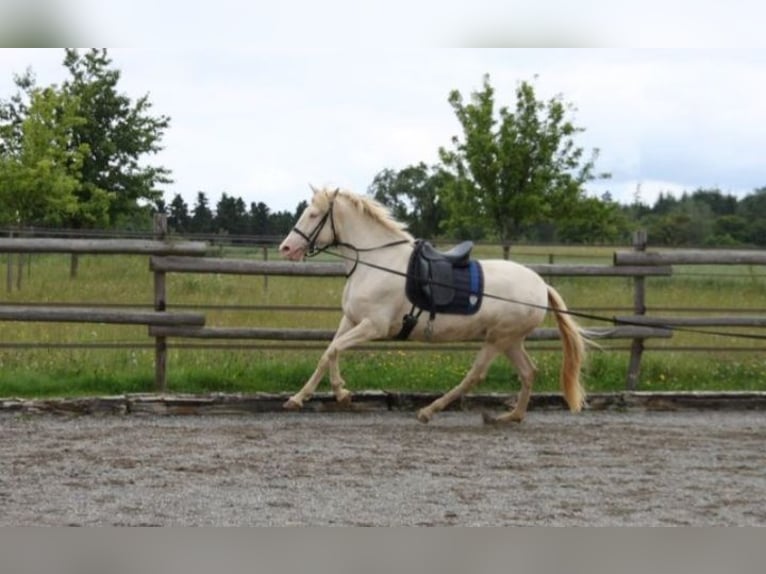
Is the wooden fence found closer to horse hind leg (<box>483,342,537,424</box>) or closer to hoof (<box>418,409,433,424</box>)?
horse hind leg (<box>483,342,537,424</box>)

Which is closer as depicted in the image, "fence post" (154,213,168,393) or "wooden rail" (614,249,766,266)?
"fence post" (154,213,168,393)

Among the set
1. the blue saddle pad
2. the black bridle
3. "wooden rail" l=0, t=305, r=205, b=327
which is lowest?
"wooden rail" l=0, t=305, r=205, b=327

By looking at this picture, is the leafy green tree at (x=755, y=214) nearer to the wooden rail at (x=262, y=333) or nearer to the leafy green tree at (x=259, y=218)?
the leafy green tree at (x=259, y=218)

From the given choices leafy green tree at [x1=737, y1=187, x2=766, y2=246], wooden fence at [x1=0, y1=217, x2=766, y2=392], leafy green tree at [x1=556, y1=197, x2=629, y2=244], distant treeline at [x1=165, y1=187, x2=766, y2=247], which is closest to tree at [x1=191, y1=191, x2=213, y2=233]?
distant treeline at [x1=165, y1=187, x2=766, y2=247]

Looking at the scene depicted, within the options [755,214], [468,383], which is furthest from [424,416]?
[755,214]

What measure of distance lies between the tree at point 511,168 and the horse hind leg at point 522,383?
15.9m

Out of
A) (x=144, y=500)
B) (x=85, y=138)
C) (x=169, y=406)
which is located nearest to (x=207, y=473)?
(x=144, y=500)

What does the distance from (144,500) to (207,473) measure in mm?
845

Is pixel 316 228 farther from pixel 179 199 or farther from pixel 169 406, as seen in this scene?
pixel 179 199

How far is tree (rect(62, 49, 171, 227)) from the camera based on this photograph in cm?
2788

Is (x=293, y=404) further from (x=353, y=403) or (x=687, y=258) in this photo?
(x=687, y=258)

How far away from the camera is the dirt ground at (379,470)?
231 inches

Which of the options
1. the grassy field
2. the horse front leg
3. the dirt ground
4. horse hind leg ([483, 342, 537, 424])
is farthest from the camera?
the grassy field

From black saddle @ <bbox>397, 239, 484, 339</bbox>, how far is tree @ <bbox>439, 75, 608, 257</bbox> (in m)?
16.2
